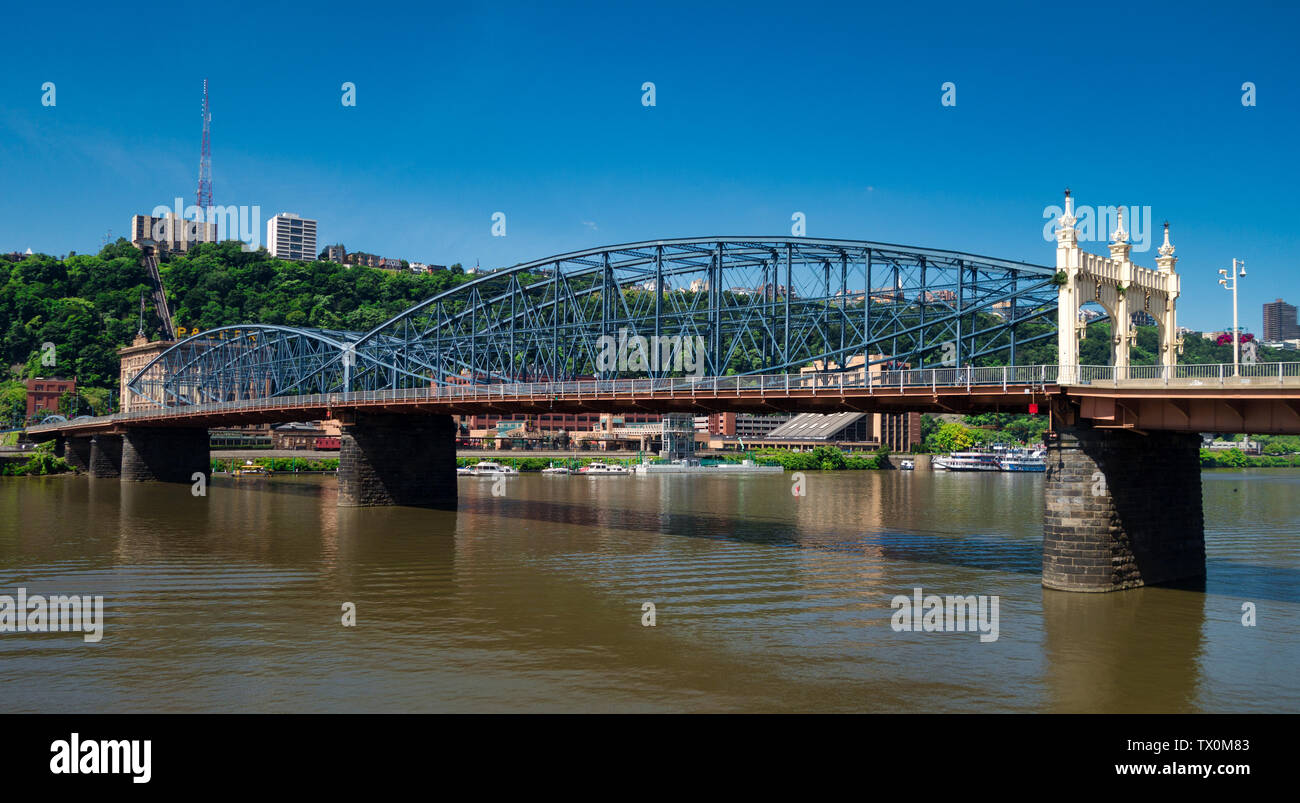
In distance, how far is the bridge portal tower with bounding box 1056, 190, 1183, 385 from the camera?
36094 mm

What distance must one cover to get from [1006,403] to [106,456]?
108793 millimetres

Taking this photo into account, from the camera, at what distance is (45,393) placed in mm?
Answer: 171000

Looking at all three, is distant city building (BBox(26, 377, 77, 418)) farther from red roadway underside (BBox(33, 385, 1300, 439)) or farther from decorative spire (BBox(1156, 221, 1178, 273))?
decorative spire (BBox(1156, 221, 1178, 273))

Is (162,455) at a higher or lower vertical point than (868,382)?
lower

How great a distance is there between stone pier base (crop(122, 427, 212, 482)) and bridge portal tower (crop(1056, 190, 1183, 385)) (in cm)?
9590

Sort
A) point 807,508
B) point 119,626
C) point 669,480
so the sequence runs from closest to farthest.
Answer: point 119,626 → point 807,508 → point 669,480

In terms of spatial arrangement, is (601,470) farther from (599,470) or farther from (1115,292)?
(1115,292)
